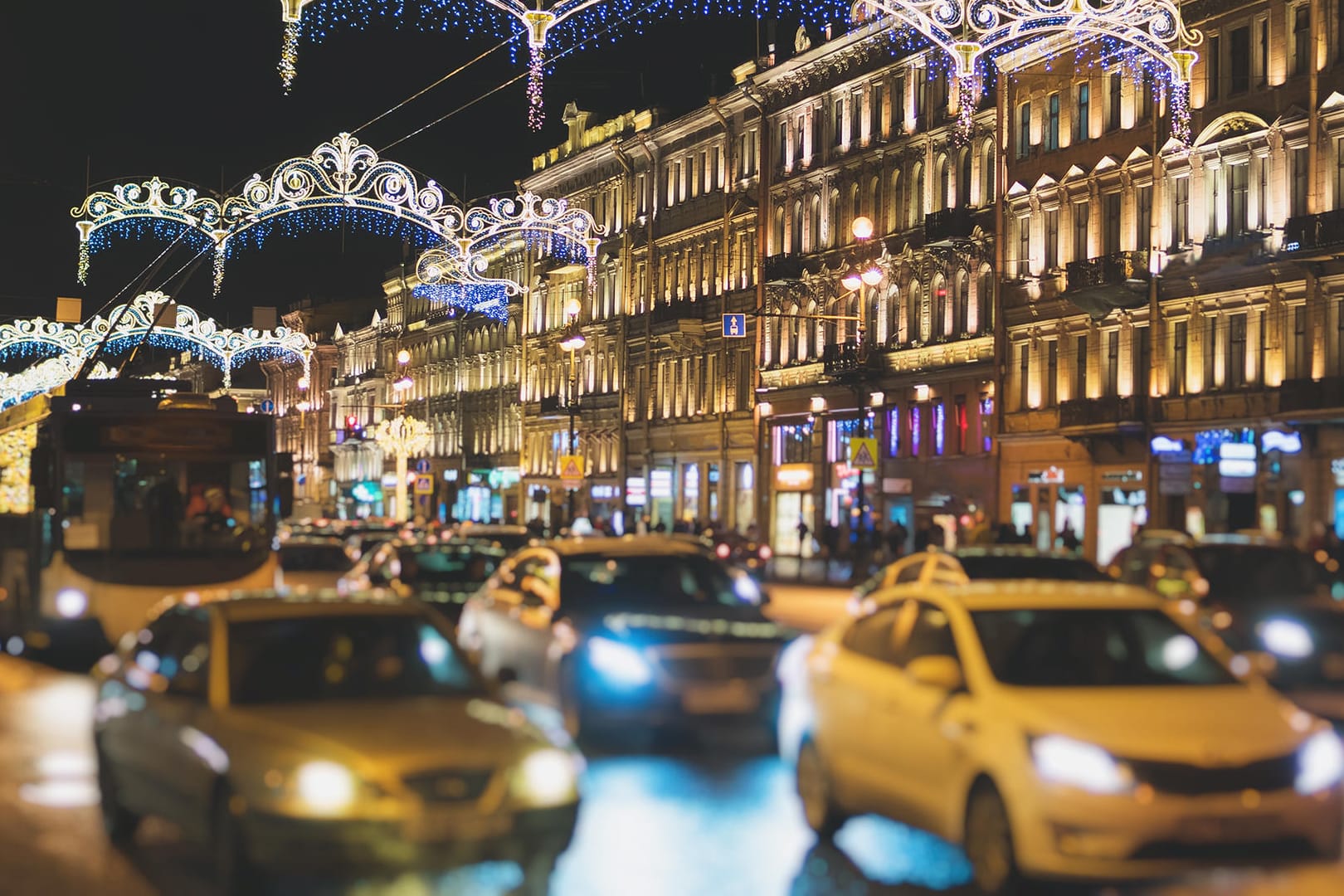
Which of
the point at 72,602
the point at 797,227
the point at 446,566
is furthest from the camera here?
the point at 797,227

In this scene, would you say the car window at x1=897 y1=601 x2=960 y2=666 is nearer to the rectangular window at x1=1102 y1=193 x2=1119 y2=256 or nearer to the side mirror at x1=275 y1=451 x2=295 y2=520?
the side mirror at x1=275 y1=451 x2=295 y2=520

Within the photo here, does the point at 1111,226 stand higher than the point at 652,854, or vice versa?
the point at 1111,226

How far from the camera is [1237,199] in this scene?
44.5 m

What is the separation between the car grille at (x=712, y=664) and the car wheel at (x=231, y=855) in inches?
210

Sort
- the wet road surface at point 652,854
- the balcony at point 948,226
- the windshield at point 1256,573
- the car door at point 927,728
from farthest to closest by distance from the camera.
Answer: the balcony at point 948,226 < the windshield at point 1256,573 < the car door at point 927,728 < the wet road surface at point 652,854

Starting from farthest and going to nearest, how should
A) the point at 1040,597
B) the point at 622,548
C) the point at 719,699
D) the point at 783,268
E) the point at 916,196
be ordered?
the point at 783,268, the point at 916,196, the point at 622,548, the point at 719,699, the point at 1040,597

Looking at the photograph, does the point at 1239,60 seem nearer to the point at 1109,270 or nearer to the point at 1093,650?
the point at 1109,270

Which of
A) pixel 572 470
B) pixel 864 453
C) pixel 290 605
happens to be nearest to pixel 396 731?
pixel 290 605

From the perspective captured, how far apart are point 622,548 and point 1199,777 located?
810cm

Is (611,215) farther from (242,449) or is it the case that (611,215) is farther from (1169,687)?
(1169,687)

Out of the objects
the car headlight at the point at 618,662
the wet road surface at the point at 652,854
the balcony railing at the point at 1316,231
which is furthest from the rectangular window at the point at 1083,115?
the wet road surface at the point at 652,854

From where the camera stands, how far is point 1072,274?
49344mm

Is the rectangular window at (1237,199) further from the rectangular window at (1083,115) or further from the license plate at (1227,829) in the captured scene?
the license plate at (1227,829)

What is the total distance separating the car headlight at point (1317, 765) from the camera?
8.73 meters
